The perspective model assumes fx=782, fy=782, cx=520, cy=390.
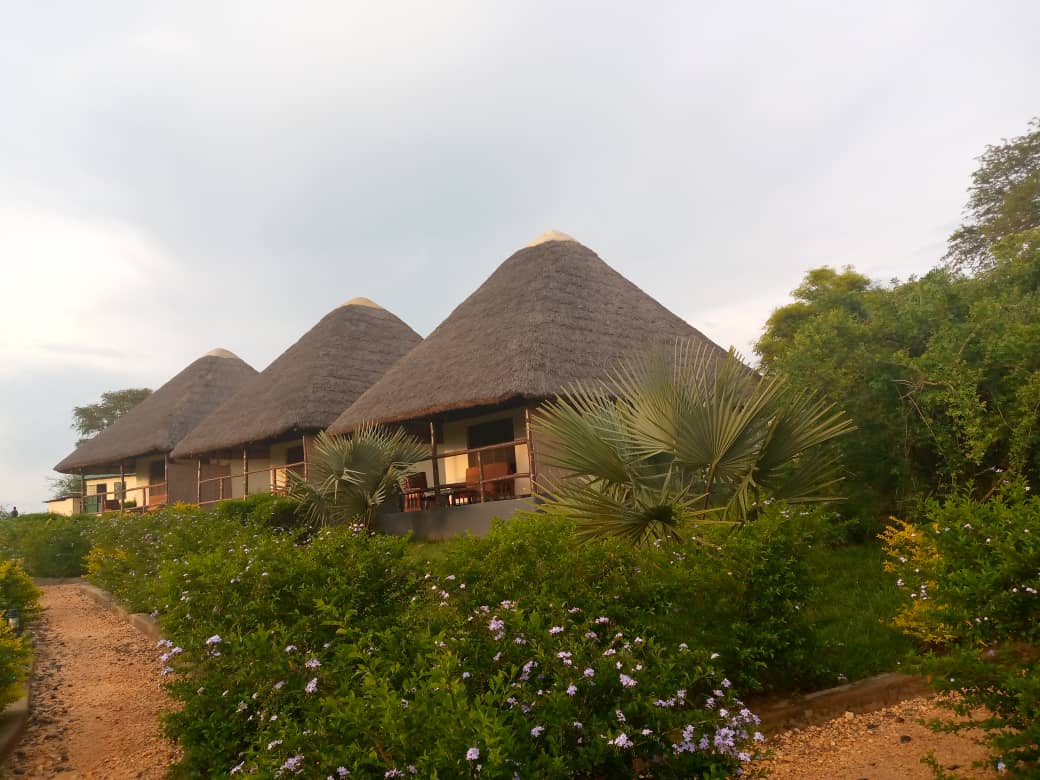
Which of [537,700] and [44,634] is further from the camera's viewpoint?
[44,634]

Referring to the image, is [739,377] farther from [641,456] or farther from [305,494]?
[305,494]

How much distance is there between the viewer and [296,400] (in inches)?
663

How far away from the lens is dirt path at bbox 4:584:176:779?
14.1 ft

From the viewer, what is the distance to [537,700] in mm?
2699

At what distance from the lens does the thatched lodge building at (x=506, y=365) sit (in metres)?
12.0

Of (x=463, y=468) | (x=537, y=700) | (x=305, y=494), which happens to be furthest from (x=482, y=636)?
(x=463, y=468)

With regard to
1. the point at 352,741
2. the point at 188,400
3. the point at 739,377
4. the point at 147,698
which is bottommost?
the point at 147,698

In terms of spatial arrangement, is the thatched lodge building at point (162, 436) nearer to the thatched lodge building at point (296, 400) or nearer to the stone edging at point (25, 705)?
the thatched lodge building at point (296, 400)

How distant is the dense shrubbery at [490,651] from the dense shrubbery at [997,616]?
0.76 metres

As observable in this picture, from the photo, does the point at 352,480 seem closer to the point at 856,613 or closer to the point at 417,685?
the point at 856,613

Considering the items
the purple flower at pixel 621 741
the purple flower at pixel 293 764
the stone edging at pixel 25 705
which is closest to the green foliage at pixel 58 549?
the stone edging at pixel 25 705

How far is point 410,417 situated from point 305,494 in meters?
2.16

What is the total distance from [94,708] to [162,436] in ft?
60.3

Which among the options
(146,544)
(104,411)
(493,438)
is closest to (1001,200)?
(493,438)
